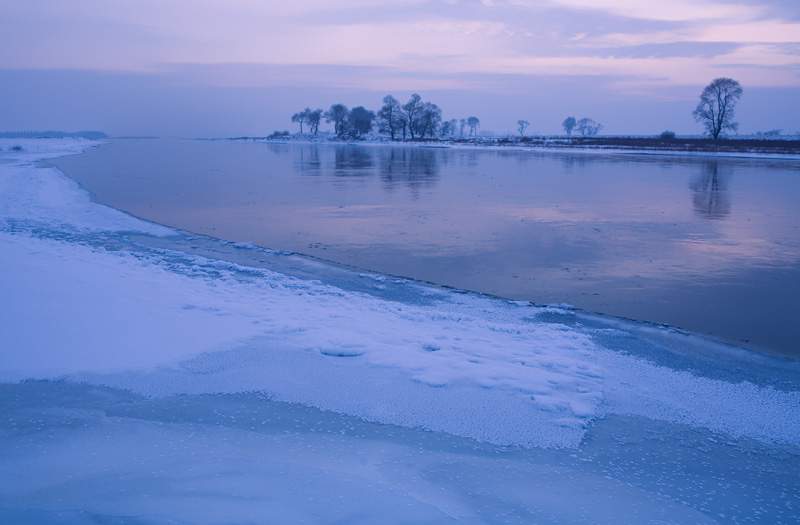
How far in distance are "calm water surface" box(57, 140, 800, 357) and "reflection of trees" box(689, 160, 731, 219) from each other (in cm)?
7

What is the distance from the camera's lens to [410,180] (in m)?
26.7

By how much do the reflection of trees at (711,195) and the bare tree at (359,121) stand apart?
93.7 m

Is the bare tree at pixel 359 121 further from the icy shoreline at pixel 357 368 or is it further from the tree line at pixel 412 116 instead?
the icy shoreline at pixel 357 368

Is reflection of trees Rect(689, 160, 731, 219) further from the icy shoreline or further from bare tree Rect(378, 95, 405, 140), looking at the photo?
bare tree Rect(378, 95, 405, 140)

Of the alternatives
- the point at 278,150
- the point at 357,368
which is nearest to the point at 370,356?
the point at 357,368

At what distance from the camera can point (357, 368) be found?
5.13m

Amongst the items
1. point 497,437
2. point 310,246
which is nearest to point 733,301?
point 497,437

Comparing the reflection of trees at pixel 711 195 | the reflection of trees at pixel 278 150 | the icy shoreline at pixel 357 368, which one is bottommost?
the icy shoreline at pixel 357 368

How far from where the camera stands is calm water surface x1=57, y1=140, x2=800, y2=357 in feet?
25.3

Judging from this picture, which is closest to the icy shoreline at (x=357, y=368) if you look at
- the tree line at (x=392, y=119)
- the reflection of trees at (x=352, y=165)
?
the reflection of trees at (x=352, y=165)

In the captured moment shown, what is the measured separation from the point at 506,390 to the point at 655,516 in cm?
169

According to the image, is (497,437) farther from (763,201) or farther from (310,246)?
(763,201)

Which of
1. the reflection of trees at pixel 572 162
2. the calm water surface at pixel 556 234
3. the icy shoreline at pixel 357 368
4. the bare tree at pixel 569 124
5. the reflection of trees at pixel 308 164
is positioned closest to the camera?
the icy shoreline at pixel 357 368

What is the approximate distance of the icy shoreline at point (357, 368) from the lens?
409 centimetres
